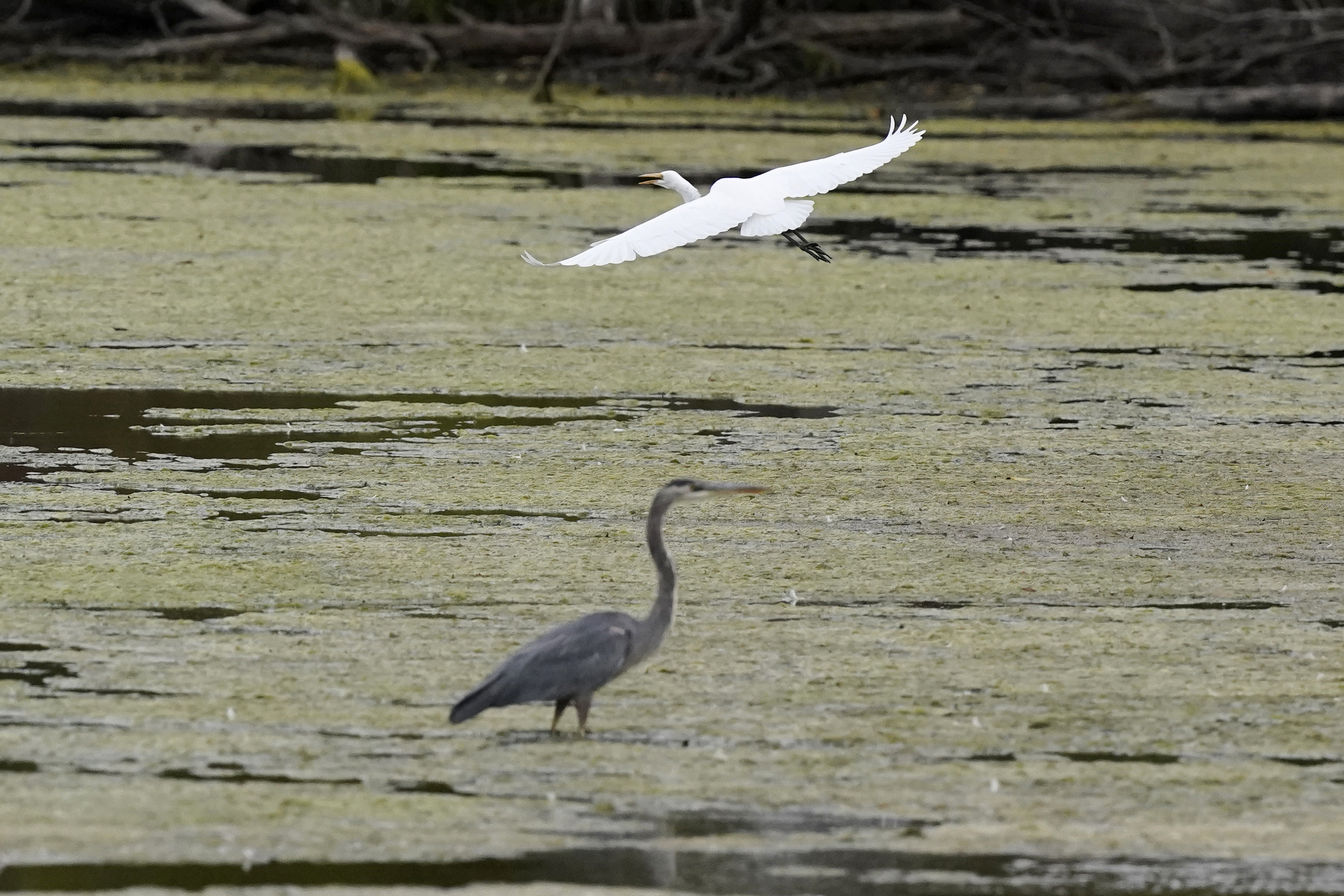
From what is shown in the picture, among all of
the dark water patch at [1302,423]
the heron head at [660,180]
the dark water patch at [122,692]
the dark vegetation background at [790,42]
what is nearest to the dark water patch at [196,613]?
the dark water patch at [122,692]

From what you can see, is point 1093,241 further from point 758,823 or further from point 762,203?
point 758,823

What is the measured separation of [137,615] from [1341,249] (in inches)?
377

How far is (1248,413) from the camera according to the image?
7824 millimetres

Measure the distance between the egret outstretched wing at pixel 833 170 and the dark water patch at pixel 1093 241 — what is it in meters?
5.86

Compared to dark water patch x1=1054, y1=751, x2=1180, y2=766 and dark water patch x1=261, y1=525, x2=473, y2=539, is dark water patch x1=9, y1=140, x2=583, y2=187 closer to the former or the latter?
dark water patch x1=261, y1=525, x2=473, y2=539

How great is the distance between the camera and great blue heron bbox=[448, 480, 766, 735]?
404 cm

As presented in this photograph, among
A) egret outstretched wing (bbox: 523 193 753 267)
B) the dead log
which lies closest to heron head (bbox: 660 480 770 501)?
egret outstretched wing (bbox: 523 193 753 267)

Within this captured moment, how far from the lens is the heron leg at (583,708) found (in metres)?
4.12

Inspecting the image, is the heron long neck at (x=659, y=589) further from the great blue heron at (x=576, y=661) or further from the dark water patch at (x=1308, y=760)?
the dark water patch at (x=1308, y=760)

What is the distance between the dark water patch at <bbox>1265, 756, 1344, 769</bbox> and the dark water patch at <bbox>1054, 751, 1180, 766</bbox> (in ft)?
0.64

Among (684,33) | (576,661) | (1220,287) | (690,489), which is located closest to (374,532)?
(690,489)

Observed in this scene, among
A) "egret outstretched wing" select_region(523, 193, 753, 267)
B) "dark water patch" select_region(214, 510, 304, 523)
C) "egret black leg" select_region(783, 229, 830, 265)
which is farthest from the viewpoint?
"egret black leg" select_region(783, 229, 830, 265)

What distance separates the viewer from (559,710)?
4.14m

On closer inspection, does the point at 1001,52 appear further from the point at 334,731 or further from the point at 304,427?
the point at 334,731
